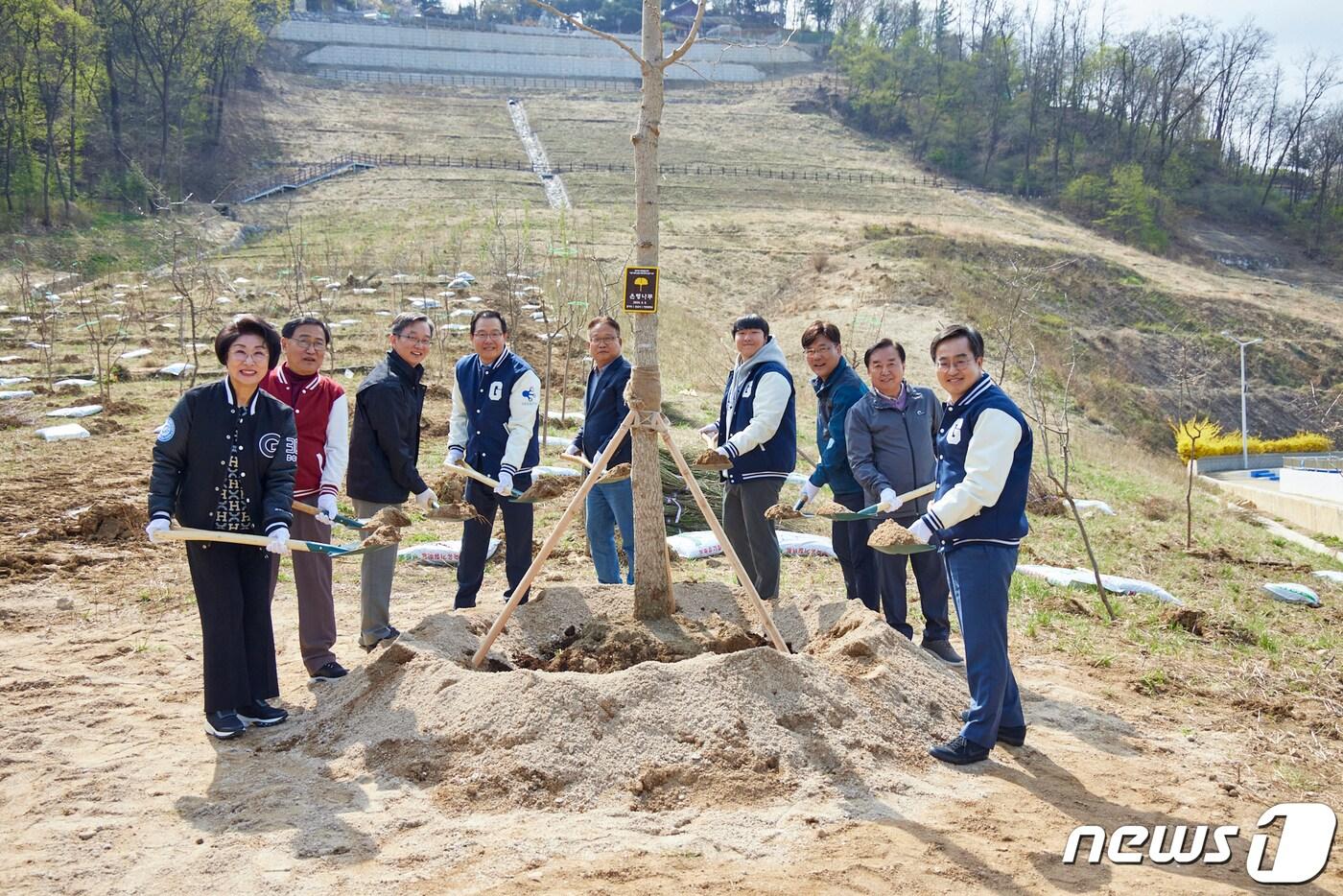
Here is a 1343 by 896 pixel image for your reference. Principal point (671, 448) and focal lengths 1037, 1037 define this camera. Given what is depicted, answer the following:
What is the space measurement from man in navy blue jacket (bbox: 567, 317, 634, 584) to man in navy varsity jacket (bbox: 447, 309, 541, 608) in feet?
1.31

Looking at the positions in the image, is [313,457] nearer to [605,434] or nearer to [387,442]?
[387,442]

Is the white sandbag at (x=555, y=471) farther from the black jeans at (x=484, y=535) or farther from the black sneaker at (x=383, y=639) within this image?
the black sneaker at (x=383, y=639)

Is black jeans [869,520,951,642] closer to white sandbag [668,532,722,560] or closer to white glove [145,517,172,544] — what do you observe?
white sandbag [668,532,722,560]

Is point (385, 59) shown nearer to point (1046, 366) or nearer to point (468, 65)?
point (468, 65)

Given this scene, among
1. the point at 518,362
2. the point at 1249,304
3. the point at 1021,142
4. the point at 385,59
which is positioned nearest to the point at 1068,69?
the point at 1021,142

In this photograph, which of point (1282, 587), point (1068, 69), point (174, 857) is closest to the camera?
point (174, 857)

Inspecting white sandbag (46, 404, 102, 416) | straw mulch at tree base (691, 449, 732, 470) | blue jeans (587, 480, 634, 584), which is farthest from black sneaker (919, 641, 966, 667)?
white sandbag (46, 404, 102, 416)

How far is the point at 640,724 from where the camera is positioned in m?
3.94

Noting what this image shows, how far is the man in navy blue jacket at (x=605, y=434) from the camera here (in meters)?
5.82

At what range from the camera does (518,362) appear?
18.4 ft

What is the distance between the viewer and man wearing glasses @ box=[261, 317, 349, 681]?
4855mm

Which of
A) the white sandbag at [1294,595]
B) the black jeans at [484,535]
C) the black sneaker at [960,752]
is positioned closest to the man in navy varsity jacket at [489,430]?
the black jeans at [484,535]

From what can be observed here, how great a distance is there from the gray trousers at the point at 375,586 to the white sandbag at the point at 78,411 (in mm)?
7849

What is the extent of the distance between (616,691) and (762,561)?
1.62 meters
